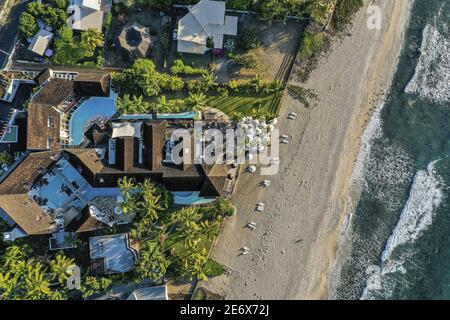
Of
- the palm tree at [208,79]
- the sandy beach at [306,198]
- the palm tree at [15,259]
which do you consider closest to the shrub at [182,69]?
the palm tree at [208,79]

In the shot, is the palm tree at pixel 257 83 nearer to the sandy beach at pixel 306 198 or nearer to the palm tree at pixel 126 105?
the sandy beach at pixel 306 198

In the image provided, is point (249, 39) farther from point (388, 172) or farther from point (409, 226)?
point (409, 226)

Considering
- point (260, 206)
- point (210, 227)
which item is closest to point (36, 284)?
point (210, 227)

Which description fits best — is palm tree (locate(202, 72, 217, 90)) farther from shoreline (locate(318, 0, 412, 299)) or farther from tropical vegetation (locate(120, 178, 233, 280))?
shoreline (locate(318, 0, 412, 299))

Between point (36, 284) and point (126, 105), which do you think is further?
point (126, 105)
